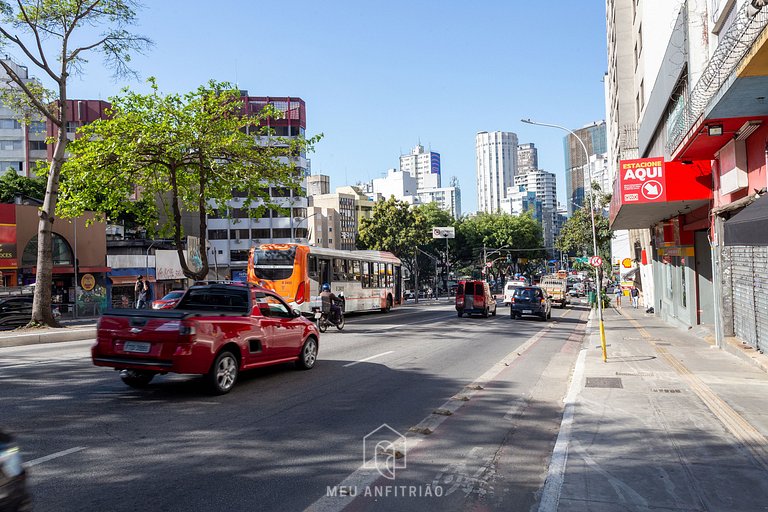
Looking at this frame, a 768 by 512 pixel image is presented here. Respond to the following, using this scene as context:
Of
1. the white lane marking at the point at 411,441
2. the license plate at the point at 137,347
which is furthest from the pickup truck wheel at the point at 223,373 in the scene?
the white lane marking at the point at 411,441

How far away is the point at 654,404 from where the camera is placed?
858 centimetres

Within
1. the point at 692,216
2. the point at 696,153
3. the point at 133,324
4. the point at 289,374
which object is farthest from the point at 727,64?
the point at 692,216

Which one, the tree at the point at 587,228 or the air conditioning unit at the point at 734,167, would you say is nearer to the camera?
the air conditioning unit at the point at 734,167

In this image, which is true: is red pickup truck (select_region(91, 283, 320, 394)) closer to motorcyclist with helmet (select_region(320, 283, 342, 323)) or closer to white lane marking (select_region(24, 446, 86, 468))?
white lane marking (select_region(24, 446, 86, 468))

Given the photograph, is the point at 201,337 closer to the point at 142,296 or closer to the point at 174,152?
the point at 174,152

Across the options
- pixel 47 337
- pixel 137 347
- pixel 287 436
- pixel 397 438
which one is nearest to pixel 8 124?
pixel 47 337

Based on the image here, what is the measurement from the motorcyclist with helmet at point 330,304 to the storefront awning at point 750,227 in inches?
486

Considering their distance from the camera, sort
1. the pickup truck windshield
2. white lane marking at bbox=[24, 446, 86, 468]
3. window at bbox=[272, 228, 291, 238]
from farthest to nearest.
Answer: window at bbox=[272, 228, 291, 238] → the pickup truck windshield → white lane marking at bbox=[24, 446, 86, 468]

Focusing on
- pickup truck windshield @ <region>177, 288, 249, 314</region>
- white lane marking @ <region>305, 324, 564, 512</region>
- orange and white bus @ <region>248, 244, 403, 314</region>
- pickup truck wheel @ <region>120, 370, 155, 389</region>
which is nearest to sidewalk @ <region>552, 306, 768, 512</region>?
white lane marking @ <region>305, 324, 564, 512</region>

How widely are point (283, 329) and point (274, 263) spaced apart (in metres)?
14.8

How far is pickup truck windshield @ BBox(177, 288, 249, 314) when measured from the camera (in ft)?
33.0

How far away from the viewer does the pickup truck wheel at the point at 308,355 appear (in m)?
11.4

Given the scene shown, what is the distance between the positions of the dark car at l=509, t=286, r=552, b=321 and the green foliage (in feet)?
138

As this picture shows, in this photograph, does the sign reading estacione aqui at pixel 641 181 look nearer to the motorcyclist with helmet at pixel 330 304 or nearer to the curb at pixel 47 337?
the motorcyclist with helmet at pixel 330 304
